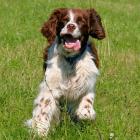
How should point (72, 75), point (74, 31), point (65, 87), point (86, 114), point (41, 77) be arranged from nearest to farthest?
point (74, 31) → point (86, 114) → point (65, 87) → point (72, 75) → point (41, 77)

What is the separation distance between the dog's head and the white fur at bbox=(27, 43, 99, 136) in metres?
0.18

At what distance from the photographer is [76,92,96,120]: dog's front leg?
6668 millimetres

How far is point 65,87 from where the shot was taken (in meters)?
6.80

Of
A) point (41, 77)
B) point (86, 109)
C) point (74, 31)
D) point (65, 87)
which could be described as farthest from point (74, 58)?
point (41, 77)

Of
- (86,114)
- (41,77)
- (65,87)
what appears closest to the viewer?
(86,114)

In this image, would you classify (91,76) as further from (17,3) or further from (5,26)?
(17,3)

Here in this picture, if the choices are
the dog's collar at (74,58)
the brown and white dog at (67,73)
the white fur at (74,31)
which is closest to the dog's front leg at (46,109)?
the brown and white dog at (67,73)

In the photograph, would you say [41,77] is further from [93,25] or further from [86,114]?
[86,114]

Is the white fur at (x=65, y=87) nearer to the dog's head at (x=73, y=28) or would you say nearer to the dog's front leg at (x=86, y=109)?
the dog's front leg at (x=86, y=109)

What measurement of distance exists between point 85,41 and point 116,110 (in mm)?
1091

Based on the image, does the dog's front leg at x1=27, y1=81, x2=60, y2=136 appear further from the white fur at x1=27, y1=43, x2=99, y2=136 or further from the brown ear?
the brown ear

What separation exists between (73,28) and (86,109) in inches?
37.0

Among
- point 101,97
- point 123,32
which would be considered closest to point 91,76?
point 101,97

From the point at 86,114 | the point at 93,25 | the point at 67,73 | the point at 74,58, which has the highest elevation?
the point at 93,25
